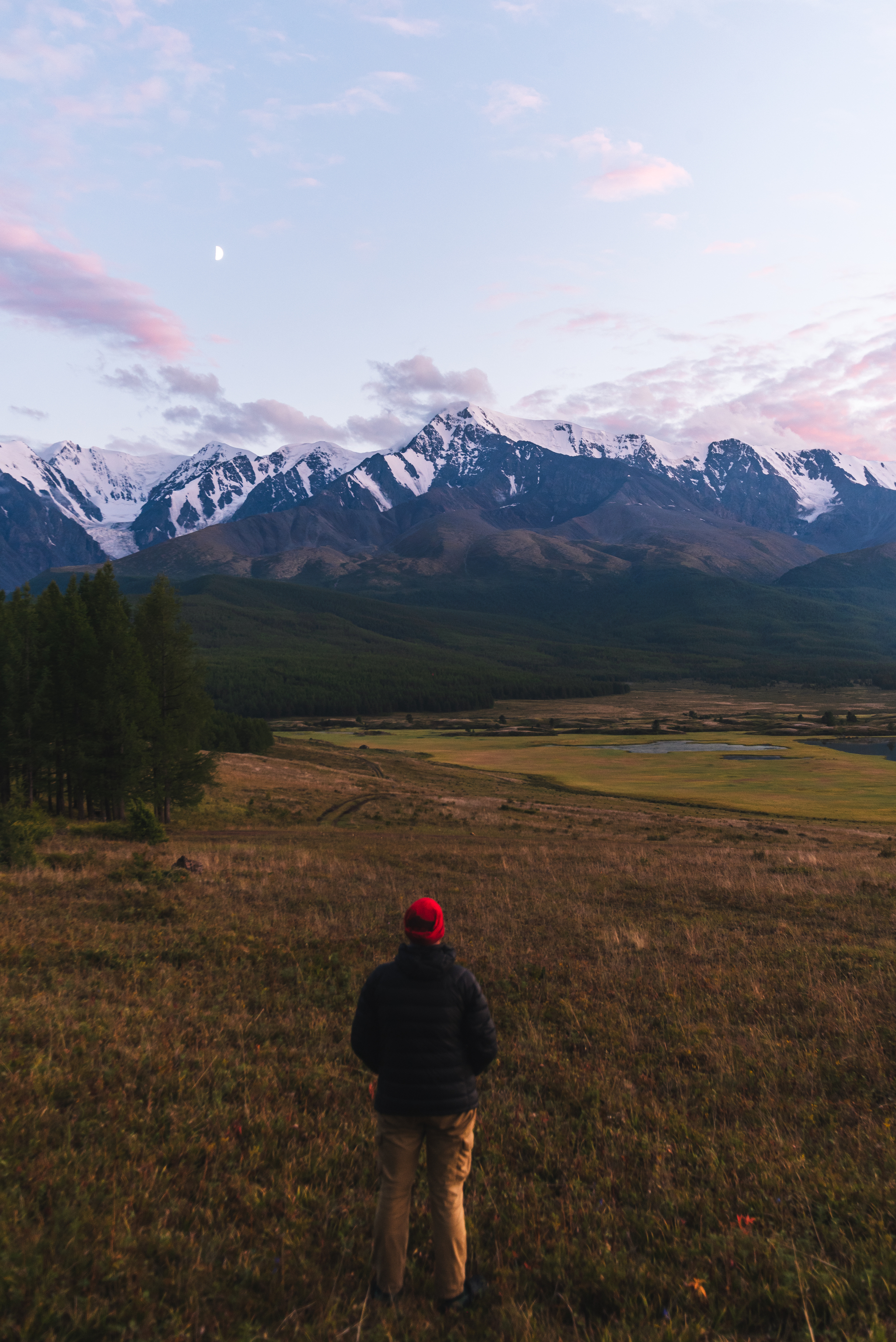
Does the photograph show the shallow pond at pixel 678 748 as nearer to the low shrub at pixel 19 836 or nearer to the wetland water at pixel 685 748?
the wetland water at pixel 685 748

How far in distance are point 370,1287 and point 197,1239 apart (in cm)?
165

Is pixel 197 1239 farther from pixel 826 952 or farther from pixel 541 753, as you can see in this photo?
pixel 541 753

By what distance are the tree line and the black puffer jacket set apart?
111ft

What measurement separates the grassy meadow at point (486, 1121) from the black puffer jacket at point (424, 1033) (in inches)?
60.0

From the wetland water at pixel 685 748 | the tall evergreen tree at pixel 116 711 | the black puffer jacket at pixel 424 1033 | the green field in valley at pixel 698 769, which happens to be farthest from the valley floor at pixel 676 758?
the black puffer jacket at pixel 424 1033

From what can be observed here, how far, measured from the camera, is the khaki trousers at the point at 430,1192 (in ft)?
19.6

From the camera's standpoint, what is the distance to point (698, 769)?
97625 mm

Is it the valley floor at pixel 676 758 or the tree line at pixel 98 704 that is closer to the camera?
the tree line at pixel 98 704

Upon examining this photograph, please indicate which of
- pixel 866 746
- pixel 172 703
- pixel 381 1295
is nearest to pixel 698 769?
pixel 866 746

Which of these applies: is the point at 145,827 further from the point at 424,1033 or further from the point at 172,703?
the point at 424,1033

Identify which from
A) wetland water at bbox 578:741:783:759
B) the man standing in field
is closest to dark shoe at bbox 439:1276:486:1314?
the man standing in field

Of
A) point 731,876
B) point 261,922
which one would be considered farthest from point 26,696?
point 731,876

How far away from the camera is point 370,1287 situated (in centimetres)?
599

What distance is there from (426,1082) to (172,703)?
135 ft
